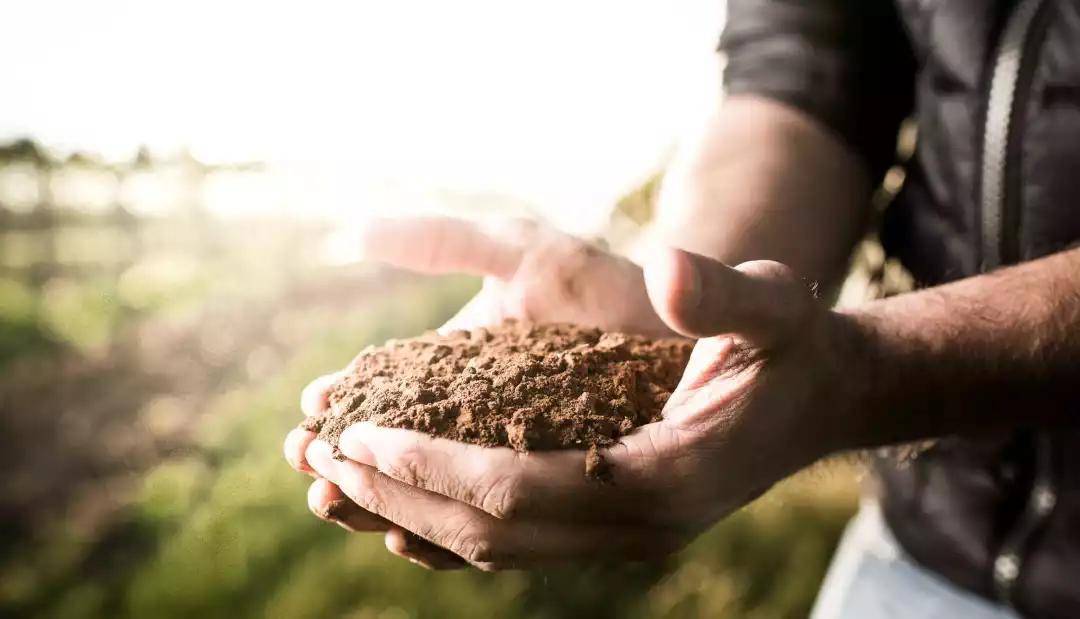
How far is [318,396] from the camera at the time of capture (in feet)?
2.76

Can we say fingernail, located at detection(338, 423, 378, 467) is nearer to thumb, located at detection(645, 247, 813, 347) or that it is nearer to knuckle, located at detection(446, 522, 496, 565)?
knuckle, located at detection(446, 522, 496, 565)

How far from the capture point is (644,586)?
2096mm

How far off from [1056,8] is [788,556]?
179 cm

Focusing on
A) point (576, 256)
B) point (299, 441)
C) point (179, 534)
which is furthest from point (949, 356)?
point (179, 534)

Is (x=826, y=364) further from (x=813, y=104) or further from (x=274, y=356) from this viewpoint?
(x=274, y=356)

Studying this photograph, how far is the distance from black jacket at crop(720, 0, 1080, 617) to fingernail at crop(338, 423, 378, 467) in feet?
2.23

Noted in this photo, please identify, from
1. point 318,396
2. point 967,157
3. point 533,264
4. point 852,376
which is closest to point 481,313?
point 533,264

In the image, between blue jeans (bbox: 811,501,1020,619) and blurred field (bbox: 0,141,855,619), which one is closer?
blue jeans (bbox: 811,501,1020,619)

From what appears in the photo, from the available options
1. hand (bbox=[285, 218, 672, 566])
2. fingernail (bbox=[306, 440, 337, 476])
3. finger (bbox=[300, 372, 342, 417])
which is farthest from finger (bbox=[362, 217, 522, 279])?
fingernail (bbox=[306, 440, 337, 476])

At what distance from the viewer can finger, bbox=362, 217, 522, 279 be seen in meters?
0.92

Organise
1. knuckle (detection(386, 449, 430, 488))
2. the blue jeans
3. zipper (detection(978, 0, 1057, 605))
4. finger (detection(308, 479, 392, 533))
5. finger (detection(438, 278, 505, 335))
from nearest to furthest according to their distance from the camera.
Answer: knuckle (detection(386, 449, 430, 488)), finger (detection(308, 479, 392, 533)), zipper (detection(978, 0, 1057, 605)), finger (detection(438, 278, 505, 335)), the blue jeans

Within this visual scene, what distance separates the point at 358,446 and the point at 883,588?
0.94 m

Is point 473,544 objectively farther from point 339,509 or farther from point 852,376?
point 852,376

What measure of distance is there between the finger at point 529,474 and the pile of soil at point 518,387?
0.7 inches
